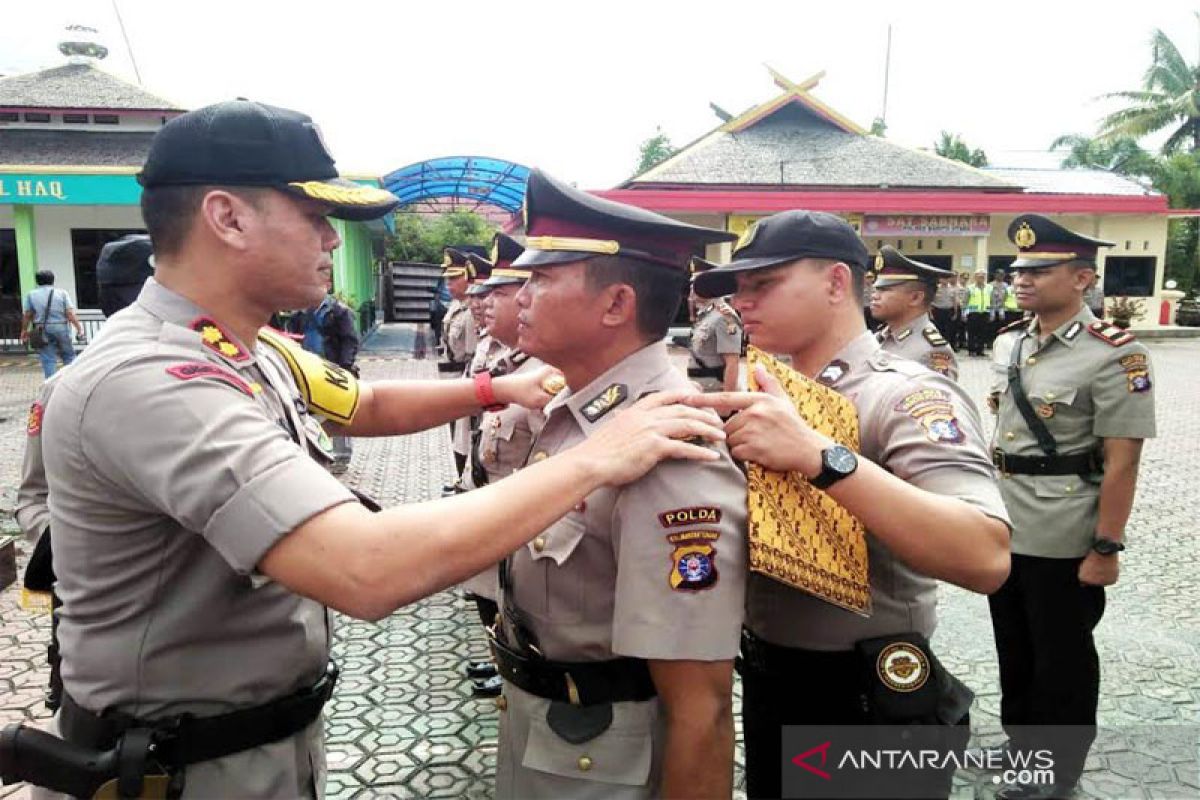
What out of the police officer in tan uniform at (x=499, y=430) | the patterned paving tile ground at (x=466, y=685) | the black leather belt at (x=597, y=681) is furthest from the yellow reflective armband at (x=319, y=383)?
the patterned paving tile ground at (x=466, y=685)

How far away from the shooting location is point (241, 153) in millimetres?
1709

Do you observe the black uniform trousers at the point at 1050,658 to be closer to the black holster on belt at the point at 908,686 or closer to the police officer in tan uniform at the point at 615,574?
the black holster on belt at the point at 908,686

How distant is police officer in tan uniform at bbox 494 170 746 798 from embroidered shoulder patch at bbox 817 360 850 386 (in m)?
0.61

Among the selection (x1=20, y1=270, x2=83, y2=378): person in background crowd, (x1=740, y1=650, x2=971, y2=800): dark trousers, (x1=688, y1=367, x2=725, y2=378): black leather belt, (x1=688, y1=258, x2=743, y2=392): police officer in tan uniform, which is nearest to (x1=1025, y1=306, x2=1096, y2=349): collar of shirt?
(x1=740, y1=650, x2=971, y2=800): dark trousers

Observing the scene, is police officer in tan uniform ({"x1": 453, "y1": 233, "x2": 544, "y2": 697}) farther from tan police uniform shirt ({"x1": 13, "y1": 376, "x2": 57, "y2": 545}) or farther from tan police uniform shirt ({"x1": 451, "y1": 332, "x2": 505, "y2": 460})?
tan police uniform shirt ({"x1": 13, "y1": 376, "x2": 57, "y2": 545})

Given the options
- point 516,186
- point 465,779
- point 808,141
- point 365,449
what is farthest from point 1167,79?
point 465,779

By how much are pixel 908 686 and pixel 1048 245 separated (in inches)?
105

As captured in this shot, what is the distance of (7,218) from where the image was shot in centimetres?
1912

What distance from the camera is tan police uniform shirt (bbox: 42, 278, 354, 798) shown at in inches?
56.5

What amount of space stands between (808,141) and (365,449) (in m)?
19.8

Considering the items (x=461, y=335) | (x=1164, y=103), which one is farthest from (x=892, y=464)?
(x=1164, y=103)

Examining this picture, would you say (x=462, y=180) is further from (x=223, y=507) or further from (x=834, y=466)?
(x=223, y=507)

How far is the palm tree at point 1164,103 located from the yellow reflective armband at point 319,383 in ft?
140

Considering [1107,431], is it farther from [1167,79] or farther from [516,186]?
[1167,79]
